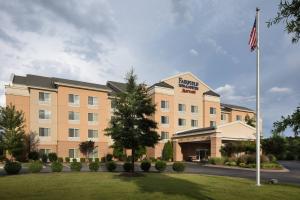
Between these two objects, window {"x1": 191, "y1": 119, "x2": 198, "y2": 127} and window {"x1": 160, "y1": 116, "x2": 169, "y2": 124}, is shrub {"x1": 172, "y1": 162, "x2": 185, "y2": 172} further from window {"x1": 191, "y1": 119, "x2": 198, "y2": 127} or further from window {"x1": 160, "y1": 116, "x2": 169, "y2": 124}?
window {"x1": 191, "y1": 119, "x2": 198, "y2": 127}

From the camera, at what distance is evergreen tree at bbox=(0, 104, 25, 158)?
39500mm

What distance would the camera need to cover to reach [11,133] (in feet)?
131

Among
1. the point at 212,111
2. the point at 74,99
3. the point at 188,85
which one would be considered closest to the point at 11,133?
the point at 74,99

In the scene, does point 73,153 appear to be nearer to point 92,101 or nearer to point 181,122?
point 92,101

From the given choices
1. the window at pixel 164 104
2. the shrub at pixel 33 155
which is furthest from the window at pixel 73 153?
the window at pixel 164 104

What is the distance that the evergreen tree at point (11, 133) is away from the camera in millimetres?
39500

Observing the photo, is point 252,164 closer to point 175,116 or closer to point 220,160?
point 220,160

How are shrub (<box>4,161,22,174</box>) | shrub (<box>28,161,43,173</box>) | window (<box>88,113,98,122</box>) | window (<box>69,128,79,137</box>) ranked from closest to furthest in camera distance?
shrub (<box>4,161,22,174</box>)
shrub (<box>28,161,43,173</box>)
window (<box>69,128,79,137</box>)
window (<box>88,113,98,122</box>)

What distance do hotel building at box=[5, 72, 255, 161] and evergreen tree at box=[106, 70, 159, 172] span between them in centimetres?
1659

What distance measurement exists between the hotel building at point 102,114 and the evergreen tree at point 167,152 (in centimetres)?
93

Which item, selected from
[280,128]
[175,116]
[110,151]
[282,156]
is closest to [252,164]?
[175,116]

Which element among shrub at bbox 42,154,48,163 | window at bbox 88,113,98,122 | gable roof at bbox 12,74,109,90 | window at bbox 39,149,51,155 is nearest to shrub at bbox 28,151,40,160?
shrub at bbox 42,154,48,163

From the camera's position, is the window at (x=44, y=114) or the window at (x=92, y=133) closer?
the window at (x=44, y=114)

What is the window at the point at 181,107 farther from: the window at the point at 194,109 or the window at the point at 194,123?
the window at the point at 194,123
